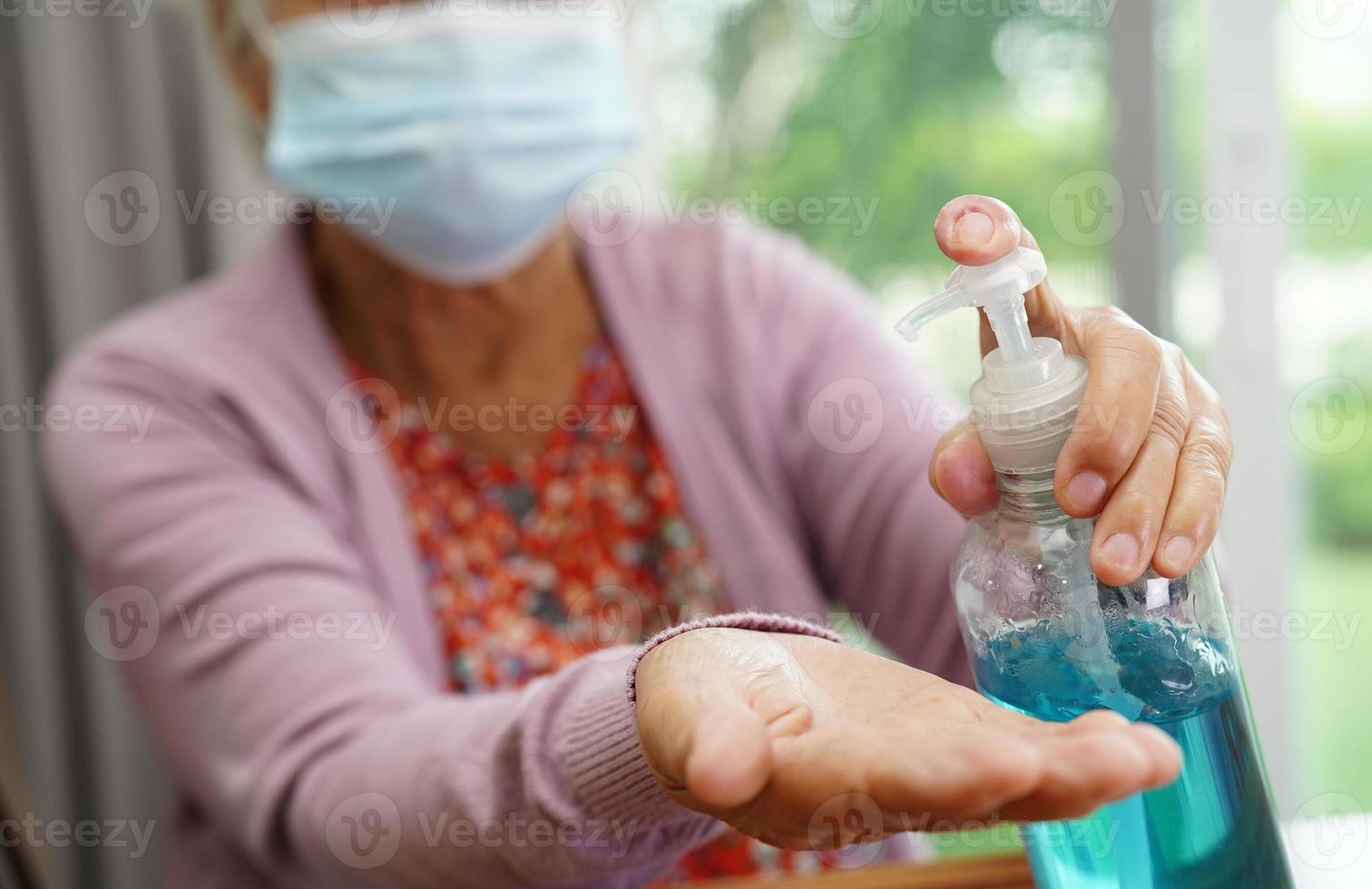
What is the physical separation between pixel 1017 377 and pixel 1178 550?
0.08 meters

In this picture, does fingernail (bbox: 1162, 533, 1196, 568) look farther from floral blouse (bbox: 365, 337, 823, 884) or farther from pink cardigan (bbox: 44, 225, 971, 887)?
floral blouse (bbox: 365, 337, 823, 884)

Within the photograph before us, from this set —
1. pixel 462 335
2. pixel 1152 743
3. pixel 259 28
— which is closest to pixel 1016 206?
pixel 462 335

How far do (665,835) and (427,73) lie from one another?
2.11 ft

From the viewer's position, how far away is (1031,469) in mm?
391

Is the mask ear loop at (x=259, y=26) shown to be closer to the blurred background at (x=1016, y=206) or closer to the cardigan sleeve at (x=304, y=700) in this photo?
the cardigan sleeve at (x=304, y=700)

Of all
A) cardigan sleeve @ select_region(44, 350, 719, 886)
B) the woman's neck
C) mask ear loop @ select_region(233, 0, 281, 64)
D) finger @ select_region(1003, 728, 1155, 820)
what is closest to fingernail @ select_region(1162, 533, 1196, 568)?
finger @ select_region(1003, 728, 1155, 820)

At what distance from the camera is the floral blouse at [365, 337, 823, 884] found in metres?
0.85

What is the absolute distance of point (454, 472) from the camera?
36.1 inches

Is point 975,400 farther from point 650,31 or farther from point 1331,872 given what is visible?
point 650,31

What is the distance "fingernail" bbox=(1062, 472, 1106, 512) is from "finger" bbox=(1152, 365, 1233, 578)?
0.03 metres

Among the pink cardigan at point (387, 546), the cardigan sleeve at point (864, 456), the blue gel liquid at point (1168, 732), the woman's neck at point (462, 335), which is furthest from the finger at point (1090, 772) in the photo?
the woman's neck at point (462, 335)

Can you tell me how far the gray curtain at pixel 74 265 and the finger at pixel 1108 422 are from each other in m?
1.17

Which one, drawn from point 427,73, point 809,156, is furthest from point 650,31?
point 427,73

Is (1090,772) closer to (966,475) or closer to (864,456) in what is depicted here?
(966,475)
